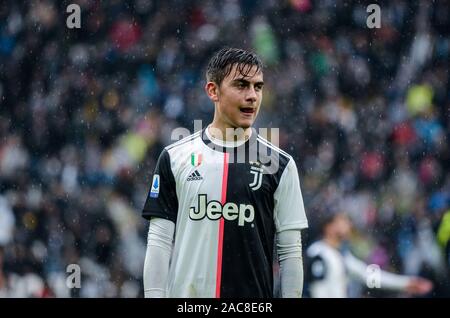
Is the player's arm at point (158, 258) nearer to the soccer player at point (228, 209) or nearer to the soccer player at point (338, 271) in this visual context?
the soccer player at point (228, 209)

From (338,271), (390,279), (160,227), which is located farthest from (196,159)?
(390,279)

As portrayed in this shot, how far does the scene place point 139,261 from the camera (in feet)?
23.1

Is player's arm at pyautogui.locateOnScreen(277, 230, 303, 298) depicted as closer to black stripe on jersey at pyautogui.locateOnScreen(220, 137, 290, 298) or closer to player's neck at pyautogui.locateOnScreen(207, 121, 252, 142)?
black stripe on jersey at pyautogui.locateOnScreen(220, 137, 290, 298)

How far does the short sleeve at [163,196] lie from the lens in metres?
3.41

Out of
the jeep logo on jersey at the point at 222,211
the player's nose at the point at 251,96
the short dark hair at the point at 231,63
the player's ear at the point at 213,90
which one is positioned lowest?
the jeep logo on jersey at the point at 222,211

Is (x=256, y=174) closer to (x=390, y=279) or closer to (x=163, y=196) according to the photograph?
(x=163, y=196)

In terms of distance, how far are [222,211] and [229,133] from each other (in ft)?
1.08

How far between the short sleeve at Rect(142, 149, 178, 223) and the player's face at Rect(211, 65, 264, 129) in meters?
0.28

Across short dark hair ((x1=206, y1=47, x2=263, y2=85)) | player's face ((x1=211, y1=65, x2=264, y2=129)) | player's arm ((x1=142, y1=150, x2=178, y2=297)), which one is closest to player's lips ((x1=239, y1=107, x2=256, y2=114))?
player's face ((x1=211, y1=65, x2=264, y2=129))

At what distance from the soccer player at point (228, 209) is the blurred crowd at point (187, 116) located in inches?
142

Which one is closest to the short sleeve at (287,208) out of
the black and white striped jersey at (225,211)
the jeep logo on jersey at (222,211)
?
the black and white striped jersey at (225,211)

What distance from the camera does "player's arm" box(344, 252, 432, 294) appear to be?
691 centimetres
